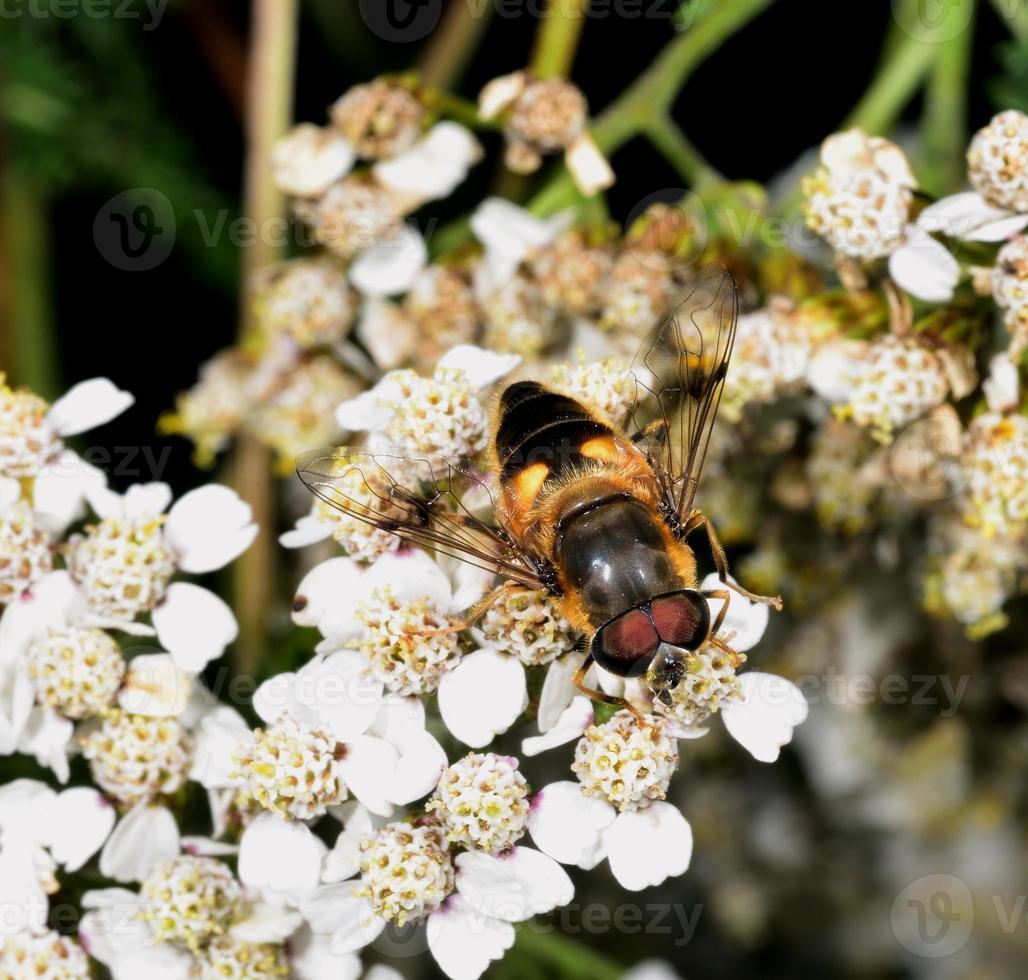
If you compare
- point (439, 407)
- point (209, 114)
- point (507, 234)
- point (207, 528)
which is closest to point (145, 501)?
point (207, 528)

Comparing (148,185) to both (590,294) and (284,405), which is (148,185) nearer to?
(284,405)

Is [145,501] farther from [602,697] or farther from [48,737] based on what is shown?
[602,697]

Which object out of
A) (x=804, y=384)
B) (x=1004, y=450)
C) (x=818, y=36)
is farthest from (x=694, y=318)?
(x=818, y=36)

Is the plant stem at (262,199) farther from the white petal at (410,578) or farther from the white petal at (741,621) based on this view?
the white petal at (741,621)

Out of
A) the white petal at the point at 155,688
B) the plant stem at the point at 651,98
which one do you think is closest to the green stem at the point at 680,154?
the plant stem at the point at 651,98

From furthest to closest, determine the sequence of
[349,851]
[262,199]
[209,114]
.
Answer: [209,114], [262,199], [349,851]

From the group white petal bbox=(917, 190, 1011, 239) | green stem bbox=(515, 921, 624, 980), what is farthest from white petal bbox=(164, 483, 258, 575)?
white petal bbox=(917, 190, 1011, 239)
